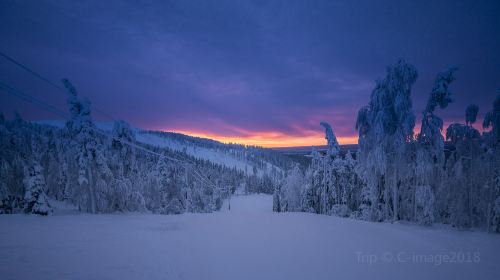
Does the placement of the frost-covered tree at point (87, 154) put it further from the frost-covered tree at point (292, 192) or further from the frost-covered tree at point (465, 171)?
the frost-covered tree at point (292, 192)

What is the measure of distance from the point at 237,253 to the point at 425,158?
49.3ft

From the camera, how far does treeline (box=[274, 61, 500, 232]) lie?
15218mm

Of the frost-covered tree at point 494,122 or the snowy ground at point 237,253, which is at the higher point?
the frost-covered tree at point 494,122

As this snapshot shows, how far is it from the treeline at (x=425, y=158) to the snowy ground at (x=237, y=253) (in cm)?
558

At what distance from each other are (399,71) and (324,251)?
14.3 meters

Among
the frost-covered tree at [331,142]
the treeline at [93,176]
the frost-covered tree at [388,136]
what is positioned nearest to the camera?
the frost-covered tree at [388,136]

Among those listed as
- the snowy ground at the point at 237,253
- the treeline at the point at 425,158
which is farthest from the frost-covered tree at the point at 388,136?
the snowy ground at the point at 237,253

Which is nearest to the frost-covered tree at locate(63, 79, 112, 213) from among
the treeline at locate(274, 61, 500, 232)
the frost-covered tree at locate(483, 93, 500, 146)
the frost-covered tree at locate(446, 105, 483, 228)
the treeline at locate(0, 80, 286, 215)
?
the treeline at locate(0, 80, 286, 215)

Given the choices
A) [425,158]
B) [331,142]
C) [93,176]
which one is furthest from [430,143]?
[93,176]

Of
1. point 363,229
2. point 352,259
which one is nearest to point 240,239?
point 352,259

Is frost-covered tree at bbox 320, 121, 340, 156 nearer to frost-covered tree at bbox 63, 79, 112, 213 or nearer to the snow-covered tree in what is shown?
frost-covered tree at bbox 63, 79, 112, 213

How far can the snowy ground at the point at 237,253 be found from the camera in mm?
6164

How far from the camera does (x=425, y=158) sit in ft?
52.6

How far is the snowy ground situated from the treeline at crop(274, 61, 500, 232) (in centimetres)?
558
